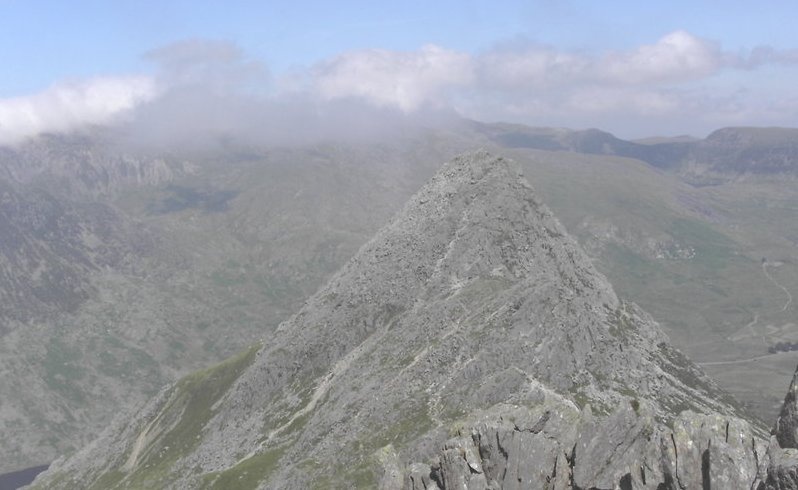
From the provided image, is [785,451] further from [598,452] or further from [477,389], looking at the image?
[477,389]

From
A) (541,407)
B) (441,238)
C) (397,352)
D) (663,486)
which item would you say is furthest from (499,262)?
(663,486)

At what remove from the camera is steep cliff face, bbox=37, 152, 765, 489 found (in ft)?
185

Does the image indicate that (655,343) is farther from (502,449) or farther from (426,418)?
(502,449)

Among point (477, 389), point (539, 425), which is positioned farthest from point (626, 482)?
point (477, 389)

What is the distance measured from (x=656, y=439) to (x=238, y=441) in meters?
139

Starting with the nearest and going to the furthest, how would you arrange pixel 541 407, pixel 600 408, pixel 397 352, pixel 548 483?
pixel 548 483 < pixel 541 407 < pixel 600 408 < pixel 397 352

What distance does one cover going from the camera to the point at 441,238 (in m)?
191

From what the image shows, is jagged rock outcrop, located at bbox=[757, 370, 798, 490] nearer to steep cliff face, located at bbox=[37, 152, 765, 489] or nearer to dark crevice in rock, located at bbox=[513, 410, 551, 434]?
steep cliff face, located at bbox=[37, 152, 765, 489]

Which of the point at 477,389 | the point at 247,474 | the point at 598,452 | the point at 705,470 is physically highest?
the point at 705,470

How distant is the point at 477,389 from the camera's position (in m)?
135

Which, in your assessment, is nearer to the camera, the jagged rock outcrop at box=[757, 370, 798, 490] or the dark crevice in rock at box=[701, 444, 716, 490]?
the jagged rock outcrop at box=[757, 370, 798, 490]

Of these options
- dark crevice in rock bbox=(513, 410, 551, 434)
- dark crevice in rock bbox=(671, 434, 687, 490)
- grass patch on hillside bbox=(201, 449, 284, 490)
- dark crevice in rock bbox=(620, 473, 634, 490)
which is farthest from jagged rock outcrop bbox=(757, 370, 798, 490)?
grass patch on hillside bbox=(201, 449, 284, 490)

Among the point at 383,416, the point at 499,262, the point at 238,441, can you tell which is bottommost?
the point at 238,441

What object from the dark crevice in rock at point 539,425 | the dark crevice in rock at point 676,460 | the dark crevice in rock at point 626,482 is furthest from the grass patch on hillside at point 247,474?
the dark crevice in rock at point 676,460
